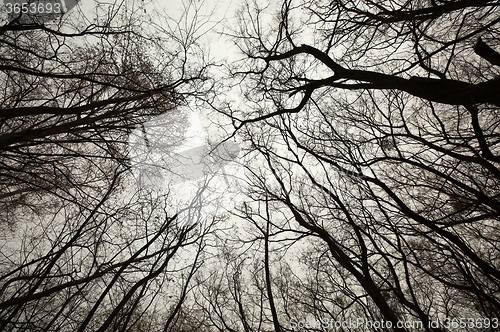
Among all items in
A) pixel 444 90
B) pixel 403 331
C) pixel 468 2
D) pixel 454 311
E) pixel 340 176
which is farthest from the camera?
pixel 454 311

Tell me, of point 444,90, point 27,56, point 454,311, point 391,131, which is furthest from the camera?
point 454,311

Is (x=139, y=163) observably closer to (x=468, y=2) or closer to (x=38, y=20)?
(x=38, y=20)

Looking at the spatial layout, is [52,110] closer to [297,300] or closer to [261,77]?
[261,77]

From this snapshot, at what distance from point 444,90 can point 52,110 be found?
4158mm

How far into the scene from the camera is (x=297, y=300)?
6.70 m

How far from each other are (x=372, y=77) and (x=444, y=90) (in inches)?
30.8

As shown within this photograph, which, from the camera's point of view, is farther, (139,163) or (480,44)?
(139,163)

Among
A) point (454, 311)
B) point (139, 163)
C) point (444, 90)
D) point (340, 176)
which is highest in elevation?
point (139, 163)

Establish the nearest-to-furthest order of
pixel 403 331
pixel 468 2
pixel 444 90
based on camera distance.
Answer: pixel 403 331 → pixel 468 2 → pixel 444 90

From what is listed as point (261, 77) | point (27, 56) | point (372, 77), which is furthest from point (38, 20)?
point (372, 77)

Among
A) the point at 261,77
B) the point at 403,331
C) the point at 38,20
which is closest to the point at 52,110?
the point at 38,20

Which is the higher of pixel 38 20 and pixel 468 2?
pixel 38 20

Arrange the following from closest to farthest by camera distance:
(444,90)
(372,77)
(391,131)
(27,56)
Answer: (444,90) → (372,77) → (27,56) → (391,131)

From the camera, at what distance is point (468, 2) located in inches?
105
